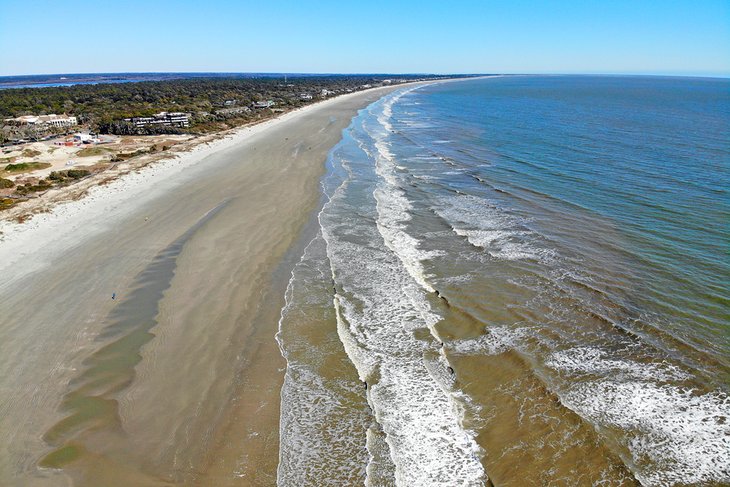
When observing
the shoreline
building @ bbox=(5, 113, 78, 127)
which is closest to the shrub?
the shoreline

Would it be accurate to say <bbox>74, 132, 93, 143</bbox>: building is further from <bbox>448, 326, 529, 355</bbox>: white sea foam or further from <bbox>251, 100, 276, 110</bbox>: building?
<bbox>448, 326, 529, 355</bbox>: white sea foam

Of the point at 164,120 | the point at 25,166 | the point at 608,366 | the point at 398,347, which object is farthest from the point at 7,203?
the point at 164,120

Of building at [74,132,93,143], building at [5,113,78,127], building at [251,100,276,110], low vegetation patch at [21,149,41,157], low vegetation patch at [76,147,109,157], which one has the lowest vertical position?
low vegetation patch at [76,147,109,157]

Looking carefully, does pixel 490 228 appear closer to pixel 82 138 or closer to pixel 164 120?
pixel 82 138

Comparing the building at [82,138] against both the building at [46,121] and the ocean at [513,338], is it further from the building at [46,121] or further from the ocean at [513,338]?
the ocean at [513,338]

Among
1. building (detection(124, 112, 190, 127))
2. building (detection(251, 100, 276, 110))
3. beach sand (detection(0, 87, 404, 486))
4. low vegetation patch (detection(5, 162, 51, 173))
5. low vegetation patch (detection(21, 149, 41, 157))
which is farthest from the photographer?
building (detection(251, 100, 276, 110))

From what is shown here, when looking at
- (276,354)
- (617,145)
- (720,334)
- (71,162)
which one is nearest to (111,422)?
(276,354)
